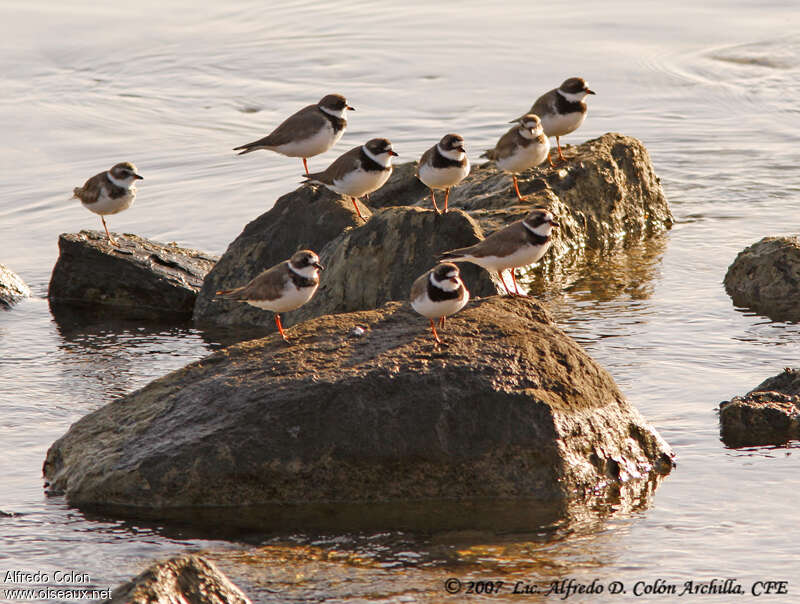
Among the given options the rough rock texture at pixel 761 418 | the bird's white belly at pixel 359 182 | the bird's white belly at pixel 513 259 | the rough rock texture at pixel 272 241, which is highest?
the bird's white belly at pixel 359 182

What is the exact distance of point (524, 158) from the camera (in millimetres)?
15070

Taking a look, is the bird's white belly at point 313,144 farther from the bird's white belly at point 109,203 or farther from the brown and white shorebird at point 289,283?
the brown and white shorebird at point 289,283

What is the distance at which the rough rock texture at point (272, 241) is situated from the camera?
14.8 m

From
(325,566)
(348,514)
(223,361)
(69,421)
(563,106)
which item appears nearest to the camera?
(325,566)

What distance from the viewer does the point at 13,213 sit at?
1966 cm

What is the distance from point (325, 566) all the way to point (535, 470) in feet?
6.38

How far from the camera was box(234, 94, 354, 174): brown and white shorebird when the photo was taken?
15297mm

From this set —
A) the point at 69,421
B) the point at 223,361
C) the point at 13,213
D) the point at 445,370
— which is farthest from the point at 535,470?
the point at 13,213

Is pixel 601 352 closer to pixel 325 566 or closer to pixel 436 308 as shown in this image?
pixel 436 308

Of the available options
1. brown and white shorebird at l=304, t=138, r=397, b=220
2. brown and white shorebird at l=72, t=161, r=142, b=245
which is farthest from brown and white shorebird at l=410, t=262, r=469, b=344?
brown and white shorebird at l=72, t=161, r=142, b=245

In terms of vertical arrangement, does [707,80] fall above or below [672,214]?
above

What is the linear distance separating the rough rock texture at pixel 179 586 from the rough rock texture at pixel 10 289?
9719mm

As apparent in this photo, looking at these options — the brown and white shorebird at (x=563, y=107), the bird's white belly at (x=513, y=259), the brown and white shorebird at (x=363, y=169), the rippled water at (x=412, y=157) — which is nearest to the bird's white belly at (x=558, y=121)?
the brown and white shorebird at (x=563, y=107)

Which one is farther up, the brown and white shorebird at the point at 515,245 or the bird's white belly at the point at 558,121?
the bird's white belly at the point at 558,121
